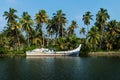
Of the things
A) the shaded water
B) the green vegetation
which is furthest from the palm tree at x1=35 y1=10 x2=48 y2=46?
the shaded water

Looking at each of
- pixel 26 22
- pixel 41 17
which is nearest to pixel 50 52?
pixel 26 22

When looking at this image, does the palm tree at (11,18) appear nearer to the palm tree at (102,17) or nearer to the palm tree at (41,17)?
the palm tree at (41,17)

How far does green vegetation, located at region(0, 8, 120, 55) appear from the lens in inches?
4825

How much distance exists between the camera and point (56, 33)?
5576 inches

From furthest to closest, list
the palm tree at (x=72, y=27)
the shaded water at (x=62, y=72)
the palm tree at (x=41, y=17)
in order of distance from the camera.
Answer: the palm tree at (x=72, y=27) → the palm tree at (x=41, y=17) → the shaded water at (x=62, y=72)

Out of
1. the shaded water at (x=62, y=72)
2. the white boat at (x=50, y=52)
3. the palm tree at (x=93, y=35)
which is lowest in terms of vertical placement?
the shaded water at (x=62, y=72)

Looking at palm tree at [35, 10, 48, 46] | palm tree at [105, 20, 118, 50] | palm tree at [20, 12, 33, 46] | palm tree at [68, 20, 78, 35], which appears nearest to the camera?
palm tree at [20, 12, 33, 46]

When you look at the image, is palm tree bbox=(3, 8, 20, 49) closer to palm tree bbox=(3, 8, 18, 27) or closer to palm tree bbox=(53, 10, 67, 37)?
palm tree bbox=(3, 8, 18, 27)

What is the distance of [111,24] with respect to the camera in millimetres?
126312

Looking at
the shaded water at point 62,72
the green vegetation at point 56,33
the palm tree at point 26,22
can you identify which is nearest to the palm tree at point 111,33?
the green vegetation at point 56,33

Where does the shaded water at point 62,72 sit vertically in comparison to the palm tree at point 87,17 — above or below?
below

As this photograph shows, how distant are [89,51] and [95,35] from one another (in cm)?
756

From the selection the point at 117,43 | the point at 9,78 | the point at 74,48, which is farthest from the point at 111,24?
the point at 9,78

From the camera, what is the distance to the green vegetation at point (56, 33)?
123 m
